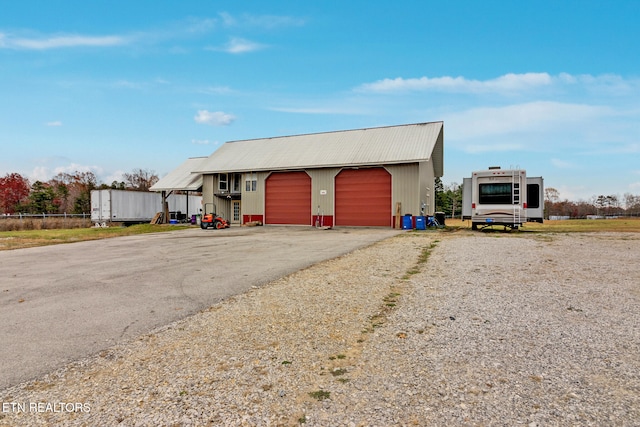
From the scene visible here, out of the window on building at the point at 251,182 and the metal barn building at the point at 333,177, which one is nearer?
the metal barn building at the point at 333,177

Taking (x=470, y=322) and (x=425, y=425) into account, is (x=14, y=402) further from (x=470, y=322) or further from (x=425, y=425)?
(x=470, y=322)

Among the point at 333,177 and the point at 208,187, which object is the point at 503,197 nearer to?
the point at 333,177

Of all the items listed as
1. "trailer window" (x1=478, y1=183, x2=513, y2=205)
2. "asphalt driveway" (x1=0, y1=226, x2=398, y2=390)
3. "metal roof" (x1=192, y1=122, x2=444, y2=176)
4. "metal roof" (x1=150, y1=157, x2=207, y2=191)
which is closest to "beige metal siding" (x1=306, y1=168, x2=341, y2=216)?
"metal roof" (x1=192, y1=122, x2=444, y2=176)

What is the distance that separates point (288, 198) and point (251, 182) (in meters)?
3.57

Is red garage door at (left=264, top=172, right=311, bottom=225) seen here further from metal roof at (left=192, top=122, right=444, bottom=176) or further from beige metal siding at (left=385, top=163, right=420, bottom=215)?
beige metal siding at (left=385, top=163, right=420, bottom=215)

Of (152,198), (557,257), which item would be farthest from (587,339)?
(152,198)

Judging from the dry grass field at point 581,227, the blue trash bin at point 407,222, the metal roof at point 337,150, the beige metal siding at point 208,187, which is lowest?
the dry grass field at point 581,227

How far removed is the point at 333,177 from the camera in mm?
25391

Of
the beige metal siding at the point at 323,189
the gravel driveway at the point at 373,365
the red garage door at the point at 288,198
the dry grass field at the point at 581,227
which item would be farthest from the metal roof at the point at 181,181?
the gravel driveway at the point at 373,365

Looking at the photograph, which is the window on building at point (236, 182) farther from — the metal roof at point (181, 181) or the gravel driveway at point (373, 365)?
the gravel driveway at point (373, 365)

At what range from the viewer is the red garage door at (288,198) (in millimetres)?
26516

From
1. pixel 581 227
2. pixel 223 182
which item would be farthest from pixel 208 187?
pixel 581 227

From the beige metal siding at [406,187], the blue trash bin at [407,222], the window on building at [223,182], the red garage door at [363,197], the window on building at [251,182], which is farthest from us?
the window on building at [223,182]

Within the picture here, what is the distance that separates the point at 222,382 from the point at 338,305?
2552mm
